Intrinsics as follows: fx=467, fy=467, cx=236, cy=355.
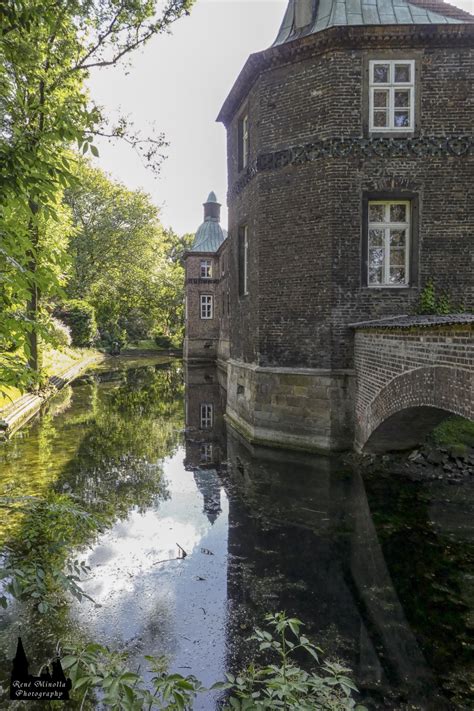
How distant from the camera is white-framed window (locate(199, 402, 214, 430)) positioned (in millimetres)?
14742

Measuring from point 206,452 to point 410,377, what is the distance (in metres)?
5.89

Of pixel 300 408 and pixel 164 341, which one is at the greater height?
pixel 164 341

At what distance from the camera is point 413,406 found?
7367 millimetres

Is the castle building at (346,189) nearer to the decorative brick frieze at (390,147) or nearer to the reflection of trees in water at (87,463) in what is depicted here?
the decorative brick frieze at (390,147)

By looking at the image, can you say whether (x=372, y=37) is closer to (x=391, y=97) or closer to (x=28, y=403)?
(x=391, y=97)

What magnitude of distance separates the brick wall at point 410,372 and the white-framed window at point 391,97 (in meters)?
4.71

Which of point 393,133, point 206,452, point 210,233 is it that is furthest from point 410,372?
point 210,233

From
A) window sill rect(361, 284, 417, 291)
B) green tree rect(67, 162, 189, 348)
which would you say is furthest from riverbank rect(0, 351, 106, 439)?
window sill rect(361, 284, 417, 291)

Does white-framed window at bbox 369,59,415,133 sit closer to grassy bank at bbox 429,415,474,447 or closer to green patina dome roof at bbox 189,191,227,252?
grassy bank at bbox 429,415,474,447

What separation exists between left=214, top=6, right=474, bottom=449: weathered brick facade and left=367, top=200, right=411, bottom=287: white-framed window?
0.70 ft

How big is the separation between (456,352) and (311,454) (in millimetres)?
5327

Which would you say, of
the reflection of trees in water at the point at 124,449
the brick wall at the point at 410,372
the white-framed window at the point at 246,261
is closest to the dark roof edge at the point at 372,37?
the white-framed window at the point at 246,261

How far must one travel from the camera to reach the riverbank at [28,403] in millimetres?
12789

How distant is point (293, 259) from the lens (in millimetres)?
11219
